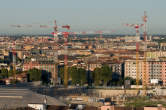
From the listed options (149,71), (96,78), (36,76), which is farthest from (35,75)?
(149,71)

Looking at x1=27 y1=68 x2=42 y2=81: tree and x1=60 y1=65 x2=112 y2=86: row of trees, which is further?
x1=27 y1=68 x2=42 y2=81: tree

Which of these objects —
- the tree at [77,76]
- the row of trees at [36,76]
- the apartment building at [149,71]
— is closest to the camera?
the tree at [77,76]

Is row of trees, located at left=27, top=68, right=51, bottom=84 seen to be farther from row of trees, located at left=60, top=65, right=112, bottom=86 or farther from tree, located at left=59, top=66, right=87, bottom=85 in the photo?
tree, located at left=59, top=66, right=87, bottom=85

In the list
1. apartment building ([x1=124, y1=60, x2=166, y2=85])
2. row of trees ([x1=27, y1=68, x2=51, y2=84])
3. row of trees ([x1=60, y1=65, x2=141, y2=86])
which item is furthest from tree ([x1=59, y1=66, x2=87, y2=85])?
apartment building ([x1=124, y1=60, x2=166, y2=85])

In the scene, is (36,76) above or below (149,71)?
above

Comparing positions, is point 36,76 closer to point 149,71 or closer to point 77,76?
point 77,76

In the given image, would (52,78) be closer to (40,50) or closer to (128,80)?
(128,80)

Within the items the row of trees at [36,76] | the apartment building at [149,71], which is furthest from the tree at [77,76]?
the apartment building at [149,71]

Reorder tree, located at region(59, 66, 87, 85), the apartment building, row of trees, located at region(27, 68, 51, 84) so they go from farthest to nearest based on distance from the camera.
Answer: the apartment building → row of trees, located at region(27, 68, 51, 84) → tree, located at region(59, 66, 87, 85)

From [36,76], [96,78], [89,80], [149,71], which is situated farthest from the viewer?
[149,71]

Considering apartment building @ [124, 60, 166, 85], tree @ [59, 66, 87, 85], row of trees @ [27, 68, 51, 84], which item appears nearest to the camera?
tree @ [59, 66, 87, 85]

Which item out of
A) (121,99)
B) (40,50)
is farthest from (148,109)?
(40,50)

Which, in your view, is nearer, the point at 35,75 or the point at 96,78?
the point at 96,78

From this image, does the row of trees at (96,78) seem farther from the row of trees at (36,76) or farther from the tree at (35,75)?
the tree at (35,75)
